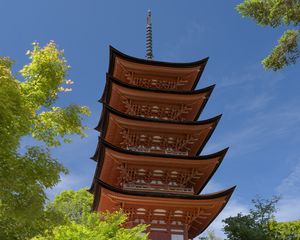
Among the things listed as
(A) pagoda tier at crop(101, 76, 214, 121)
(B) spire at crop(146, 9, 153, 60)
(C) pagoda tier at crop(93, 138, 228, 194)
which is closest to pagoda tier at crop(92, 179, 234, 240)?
(C) pagoda tier at crop(93, 138, 228, 194)

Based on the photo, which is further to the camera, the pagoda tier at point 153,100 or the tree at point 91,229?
the pagoda tier at point 153,100

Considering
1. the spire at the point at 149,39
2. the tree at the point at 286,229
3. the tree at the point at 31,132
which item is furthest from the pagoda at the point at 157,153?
the tree at the point at 286,229

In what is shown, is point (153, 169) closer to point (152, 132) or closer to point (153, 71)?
point (152, 132)

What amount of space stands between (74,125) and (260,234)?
17525mm

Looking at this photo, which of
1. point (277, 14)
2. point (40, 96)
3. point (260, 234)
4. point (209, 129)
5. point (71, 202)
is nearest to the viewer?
point (40, 96)

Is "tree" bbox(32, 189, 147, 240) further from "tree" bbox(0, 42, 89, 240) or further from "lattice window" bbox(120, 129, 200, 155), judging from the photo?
"lattice window" bbox(120, 129, 200, 155)

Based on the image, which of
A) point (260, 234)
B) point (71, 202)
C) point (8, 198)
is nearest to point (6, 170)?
point (8, 198)

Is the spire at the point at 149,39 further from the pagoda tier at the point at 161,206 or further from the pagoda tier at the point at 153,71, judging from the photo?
the pagoda tier at the point at 161,206

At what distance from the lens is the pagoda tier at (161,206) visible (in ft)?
52.3

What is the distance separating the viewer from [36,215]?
26.1 ft

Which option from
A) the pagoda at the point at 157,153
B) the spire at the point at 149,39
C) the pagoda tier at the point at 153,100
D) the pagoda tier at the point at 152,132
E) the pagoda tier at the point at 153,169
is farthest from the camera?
the spire at the point at 149,39

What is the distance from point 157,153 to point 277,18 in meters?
8.54

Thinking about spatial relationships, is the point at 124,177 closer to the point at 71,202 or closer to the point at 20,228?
the point at 20,228

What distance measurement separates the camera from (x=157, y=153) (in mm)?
17812
